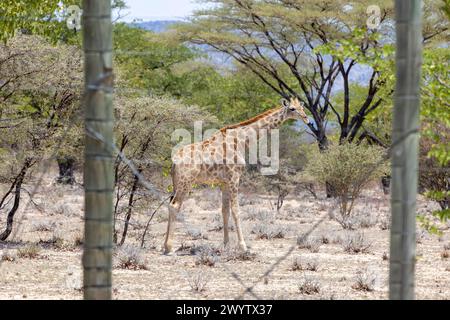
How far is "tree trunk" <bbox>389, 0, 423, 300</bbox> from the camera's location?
13.9 ft

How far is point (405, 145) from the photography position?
4.29 metres

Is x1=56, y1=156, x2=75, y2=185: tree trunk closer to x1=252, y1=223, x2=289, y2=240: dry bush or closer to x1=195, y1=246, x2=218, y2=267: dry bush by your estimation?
x1=252, y1=223, x2=289, y2=240: dry bush

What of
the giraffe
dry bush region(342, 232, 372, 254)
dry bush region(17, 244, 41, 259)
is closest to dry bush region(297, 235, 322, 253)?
dry bush region(342, 232, 372, 254)

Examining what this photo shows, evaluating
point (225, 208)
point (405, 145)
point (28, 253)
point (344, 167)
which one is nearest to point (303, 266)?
point (225, 208)

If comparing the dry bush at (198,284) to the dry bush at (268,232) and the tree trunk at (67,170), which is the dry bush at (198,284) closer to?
the dry bush at (268,232)

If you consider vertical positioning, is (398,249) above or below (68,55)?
below

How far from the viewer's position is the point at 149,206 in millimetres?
15094

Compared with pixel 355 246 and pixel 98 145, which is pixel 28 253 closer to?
pixel 355 246

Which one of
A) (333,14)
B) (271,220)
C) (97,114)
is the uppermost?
A: (333,14)

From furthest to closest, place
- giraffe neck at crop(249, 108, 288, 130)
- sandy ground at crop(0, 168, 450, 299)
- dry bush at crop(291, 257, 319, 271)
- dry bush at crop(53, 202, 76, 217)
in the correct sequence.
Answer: dry bush at crop(53, 202, 76, 217) < giraffe neck at crop(249, 108, 288, 130) < dry bush at crop(291, 257, 319, 271) < sandy ground at crop(0, 168, 450, 299)

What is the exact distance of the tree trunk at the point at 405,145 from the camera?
167 inches
